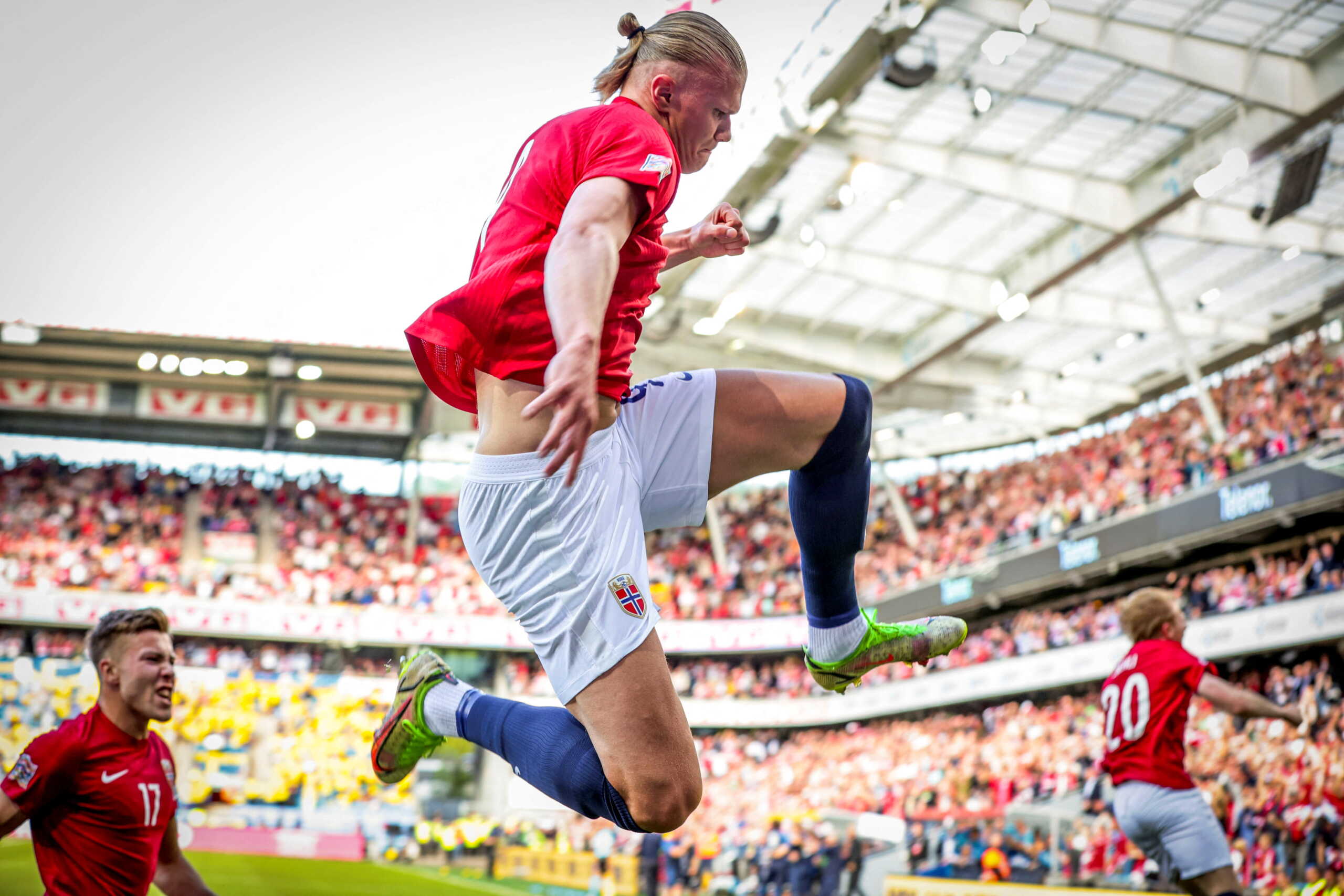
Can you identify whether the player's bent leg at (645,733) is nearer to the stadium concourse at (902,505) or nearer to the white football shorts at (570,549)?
the white football shorts at (570,549)

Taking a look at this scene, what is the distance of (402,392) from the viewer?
27.5 meters

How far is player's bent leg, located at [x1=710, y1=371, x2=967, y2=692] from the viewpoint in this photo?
2.63 m

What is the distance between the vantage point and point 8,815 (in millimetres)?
3297

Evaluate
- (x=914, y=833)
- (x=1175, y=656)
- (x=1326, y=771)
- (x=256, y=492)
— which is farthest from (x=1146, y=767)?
(x=256, y=492)

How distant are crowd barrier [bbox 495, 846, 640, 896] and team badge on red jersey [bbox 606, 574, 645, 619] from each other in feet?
52.7

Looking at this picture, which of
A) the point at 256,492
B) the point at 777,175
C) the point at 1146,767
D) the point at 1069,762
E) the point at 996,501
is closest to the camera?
the point at 1146,767

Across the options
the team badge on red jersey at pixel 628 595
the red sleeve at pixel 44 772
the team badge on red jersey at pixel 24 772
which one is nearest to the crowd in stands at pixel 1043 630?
the red sleeve at pixel 44 772

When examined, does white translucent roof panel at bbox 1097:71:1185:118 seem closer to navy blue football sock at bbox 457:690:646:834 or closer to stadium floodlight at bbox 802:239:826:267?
stadium floodlight at bbox 802:239:826:267

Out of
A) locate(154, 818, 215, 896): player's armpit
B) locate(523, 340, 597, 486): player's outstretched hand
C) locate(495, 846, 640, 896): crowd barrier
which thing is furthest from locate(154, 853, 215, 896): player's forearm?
locate(495, 846, 640, 896): crowd barrier

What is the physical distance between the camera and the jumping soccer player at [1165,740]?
473cm

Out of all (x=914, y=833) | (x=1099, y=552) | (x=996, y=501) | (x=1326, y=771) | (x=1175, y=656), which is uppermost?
(x=996, y=501)

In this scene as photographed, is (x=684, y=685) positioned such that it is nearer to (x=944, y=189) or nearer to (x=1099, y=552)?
(x=1099, y=552)

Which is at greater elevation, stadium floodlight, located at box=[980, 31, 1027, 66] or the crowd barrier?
stadium floodlight, located at box=[980, 31, 1027, 66]

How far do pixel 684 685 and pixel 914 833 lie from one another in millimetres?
12490
